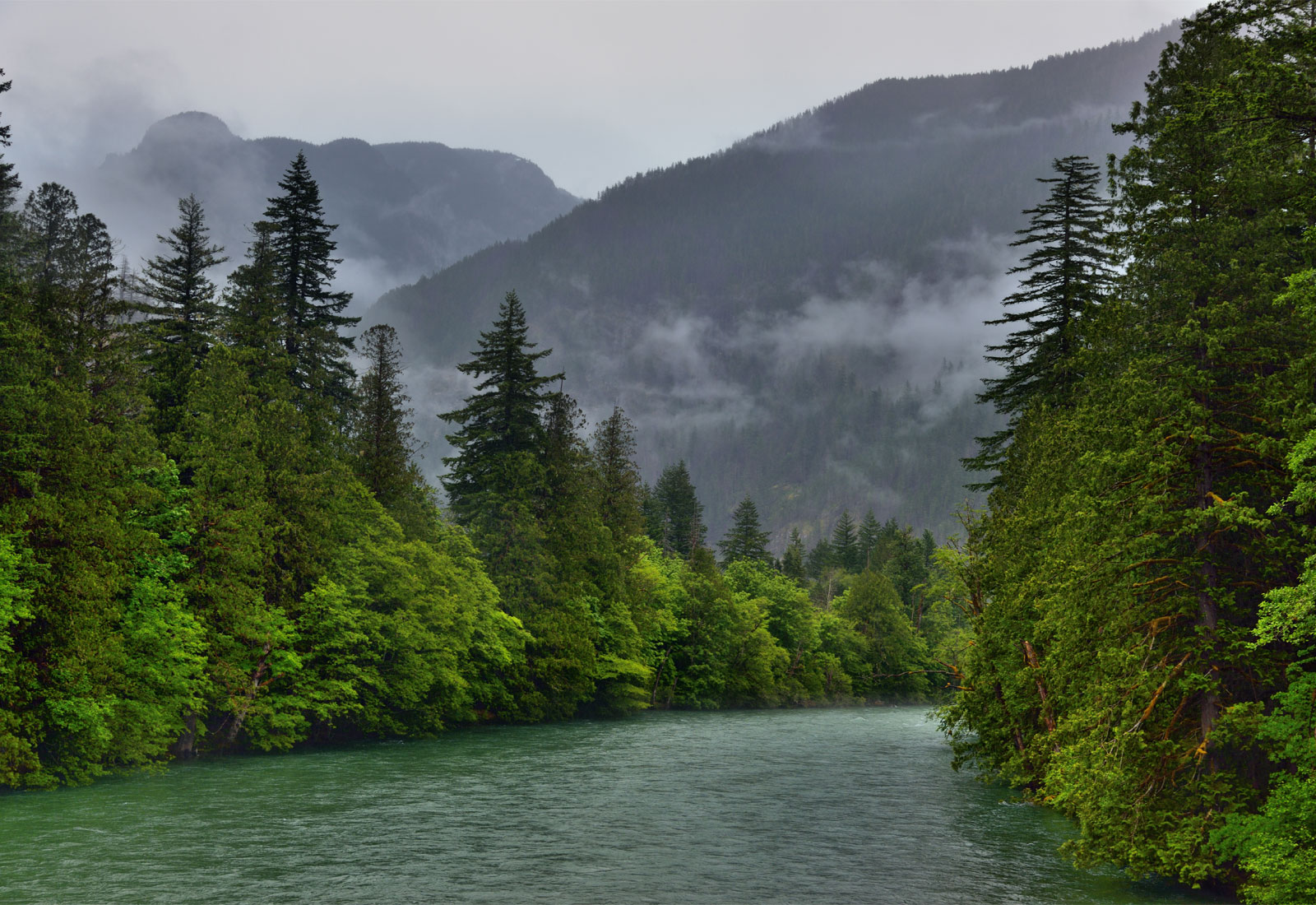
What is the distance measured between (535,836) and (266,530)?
962 inches

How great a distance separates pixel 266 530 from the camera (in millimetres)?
46938

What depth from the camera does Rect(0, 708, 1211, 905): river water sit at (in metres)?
22.9

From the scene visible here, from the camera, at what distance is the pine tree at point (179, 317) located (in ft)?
158

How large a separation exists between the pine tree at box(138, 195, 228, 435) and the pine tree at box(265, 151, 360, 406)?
15.8 feet

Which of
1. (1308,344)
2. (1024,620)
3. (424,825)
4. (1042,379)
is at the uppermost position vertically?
(1042,379)

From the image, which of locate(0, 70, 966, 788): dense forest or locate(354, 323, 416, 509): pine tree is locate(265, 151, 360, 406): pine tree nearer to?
locate(0, 70, 966, 788): dense forest

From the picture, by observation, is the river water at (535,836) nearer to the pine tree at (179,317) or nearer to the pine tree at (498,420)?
the pine tree at (179,317)

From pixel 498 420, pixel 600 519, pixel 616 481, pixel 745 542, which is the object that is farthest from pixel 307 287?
pixel 745 542

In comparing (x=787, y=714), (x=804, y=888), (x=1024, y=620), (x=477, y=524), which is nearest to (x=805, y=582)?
(x=787, y=714)

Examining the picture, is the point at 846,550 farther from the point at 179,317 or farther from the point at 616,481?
the point at 179,317

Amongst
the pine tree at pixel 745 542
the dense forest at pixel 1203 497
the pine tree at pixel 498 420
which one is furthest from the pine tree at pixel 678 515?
the dense forest at pixel 1203 497

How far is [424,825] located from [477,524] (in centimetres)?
3641

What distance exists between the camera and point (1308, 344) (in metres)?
19.6

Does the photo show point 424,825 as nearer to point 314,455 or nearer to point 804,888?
point 804,888
